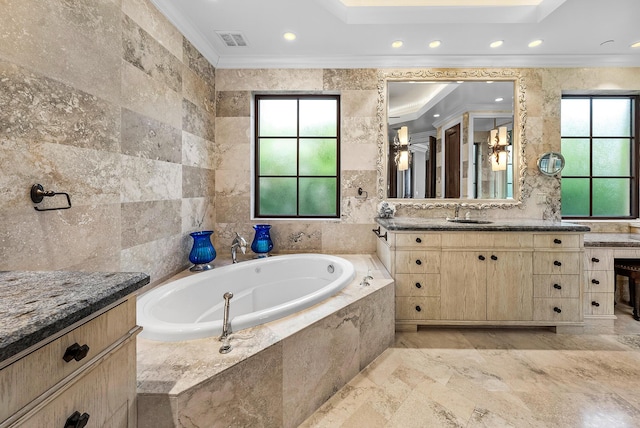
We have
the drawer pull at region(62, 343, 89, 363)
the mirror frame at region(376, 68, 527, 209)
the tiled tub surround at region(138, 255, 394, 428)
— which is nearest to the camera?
the drawer pull at region(62, 343, 89, 363)

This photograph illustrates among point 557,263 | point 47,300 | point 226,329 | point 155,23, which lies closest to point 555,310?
point 557,263

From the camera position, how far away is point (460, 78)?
270cm

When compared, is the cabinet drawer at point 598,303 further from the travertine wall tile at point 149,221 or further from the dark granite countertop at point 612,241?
the travertine wall tile at point 149,221

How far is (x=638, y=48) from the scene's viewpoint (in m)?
2.50

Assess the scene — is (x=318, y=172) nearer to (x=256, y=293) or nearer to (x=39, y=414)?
(x=256, y=293)

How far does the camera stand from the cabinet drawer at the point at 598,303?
7.62ft

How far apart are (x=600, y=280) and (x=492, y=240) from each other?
109cm

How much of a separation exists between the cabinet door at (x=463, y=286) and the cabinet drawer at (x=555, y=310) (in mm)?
411

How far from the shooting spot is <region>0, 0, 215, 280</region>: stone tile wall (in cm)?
108

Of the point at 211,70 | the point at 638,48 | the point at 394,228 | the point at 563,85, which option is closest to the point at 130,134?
the point at 211,70

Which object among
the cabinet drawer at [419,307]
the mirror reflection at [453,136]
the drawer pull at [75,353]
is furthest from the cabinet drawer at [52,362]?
the mirror reflection at [453,136]

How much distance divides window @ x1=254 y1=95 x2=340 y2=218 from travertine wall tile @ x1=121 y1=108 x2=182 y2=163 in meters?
0.97

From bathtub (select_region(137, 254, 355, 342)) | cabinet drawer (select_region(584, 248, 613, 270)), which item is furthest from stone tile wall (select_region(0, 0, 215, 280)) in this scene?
cabinet drawer (select_region(584, 248, 613, 270))

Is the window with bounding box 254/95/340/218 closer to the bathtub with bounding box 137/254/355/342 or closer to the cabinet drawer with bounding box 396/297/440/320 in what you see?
the bathtub with bounding box 137/254/355/342
